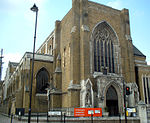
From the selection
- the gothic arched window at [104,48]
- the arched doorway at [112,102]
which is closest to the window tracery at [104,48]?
the gothic arched window at [104,48]

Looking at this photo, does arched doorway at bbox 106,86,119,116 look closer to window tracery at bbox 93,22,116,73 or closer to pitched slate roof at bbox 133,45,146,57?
window tracery at bbox 93,22,116,73

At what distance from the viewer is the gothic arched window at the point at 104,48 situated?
3023cm

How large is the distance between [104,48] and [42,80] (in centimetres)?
1226

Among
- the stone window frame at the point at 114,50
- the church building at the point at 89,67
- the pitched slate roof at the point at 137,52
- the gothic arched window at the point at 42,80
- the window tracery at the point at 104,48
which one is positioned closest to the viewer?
the church building at the point at 89,67

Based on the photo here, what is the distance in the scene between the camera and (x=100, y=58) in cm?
3036

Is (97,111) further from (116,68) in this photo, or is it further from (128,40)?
(128,40)

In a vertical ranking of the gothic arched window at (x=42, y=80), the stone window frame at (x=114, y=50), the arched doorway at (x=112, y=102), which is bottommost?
the arched doorway at (x=112, y=102)

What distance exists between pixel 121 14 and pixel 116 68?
1043 centimetres

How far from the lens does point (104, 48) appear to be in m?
31.5

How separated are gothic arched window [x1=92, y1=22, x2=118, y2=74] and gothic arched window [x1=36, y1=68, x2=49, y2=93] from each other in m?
9.97

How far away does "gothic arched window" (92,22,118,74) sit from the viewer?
30.2 meters

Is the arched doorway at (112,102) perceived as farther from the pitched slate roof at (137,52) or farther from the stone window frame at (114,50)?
the pitched slate roof at (137,52)

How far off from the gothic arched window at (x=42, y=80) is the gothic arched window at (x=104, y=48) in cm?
997

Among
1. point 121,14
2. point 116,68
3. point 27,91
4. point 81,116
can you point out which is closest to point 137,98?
point 116,68
